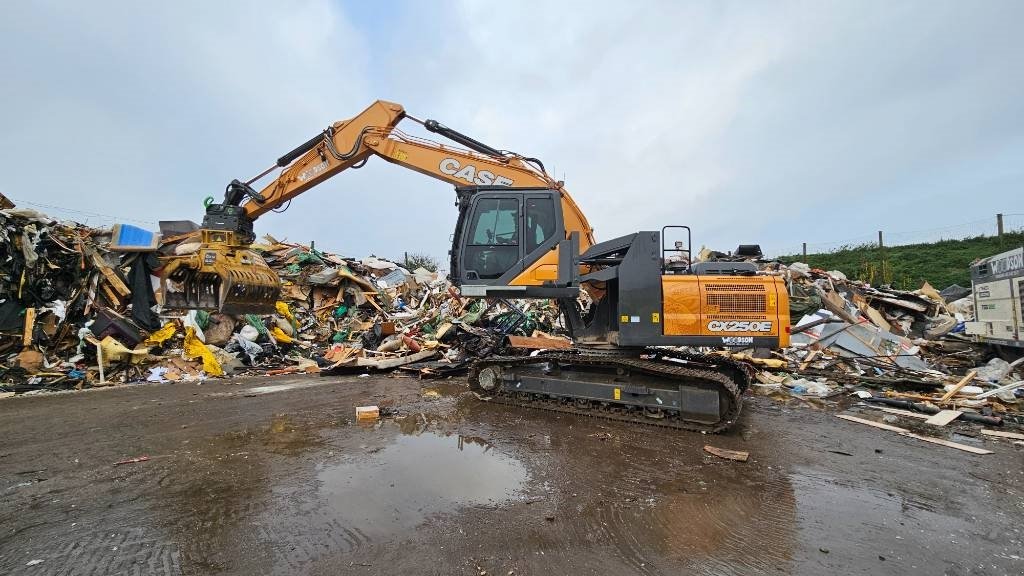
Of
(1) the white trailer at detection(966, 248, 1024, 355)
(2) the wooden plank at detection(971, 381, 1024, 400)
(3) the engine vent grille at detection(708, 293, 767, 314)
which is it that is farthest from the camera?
(1) the white trailer at detection(966, 248, 1024, 355)

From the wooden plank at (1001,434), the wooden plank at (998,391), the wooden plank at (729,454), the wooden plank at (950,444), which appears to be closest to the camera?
the wooden plank at (729,454)

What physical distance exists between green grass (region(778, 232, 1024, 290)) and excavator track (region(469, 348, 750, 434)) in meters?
19.2

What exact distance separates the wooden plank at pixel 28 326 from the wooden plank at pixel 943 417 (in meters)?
14.9

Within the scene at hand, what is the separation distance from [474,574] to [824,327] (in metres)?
10.6

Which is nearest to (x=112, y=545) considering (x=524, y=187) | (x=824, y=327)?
(x=524, y=187)

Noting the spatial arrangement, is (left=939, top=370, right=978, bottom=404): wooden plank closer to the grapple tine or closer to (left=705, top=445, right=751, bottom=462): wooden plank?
(left=705, top=445, right=751, bottom=462): wooden plank

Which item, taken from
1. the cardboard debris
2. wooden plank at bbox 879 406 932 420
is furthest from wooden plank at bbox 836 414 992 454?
the cardboard debris

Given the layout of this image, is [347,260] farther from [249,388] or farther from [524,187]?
[524,187]

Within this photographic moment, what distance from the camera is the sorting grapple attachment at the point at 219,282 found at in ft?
21.8

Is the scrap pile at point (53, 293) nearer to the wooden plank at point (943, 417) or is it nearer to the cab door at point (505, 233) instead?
the cab door at point (505, 233)

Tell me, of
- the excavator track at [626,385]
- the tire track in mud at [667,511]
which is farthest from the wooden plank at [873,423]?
the tire track in mud at [667,511]

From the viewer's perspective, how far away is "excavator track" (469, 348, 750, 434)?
5695 millimetres

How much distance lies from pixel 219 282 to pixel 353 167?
2.63 metres

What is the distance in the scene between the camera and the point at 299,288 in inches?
578
